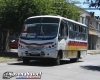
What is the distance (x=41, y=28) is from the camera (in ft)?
61.5

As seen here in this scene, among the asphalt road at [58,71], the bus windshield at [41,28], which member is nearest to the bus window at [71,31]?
the bus windshield at [41,28]

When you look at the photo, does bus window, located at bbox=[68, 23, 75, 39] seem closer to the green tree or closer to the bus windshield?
the bus windshield

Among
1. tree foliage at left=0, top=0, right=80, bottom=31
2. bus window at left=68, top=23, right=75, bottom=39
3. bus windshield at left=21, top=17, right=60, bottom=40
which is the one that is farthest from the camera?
tree foliage at left=0, top=0, right=80, bottom=31

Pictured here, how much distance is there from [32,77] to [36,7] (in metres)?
12.6

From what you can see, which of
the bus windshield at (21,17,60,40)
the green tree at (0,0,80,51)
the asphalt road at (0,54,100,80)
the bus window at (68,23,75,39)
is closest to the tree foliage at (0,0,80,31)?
the green tree at (0,0,80,51)

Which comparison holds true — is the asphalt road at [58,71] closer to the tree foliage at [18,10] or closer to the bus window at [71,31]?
the bus window at [71,31]

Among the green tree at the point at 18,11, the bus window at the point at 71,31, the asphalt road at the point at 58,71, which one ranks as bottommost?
the asphalt road at the point at 58,71

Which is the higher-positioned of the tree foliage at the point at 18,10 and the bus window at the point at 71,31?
the tree foliage at the point at 18,10

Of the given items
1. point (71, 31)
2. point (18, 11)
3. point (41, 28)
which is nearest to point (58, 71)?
point (41, 28)

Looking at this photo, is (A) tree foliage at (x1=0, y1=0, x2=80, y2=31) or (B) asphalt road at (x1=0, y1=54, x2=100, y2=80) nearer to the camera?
(B) asphalt road at (x1=0, y1=54, x2=100, y2=80)

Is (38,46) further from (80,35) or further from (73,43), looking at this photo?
(80,35)

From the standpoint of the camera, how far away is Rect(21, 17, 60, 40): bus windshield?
18.4 meters

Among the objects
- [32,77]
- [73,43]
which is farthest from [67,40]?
[32,77]

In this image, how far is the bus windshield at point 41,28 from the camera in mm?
18422
